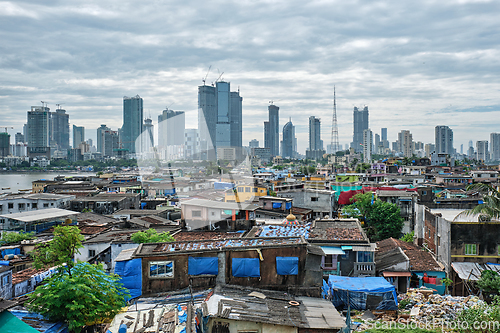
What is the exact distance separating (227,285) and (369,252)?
491 cm

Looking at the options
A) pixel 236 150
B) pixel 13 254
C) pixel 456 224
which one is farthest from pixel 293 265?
pixel 236 150

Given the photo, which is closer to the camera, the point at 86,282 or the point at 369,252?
the point at 86,282

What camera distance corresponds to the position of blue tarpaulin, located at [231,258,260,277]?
20.4 feet

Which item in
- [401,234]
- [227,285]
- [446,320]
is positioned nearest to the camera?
[227,285]

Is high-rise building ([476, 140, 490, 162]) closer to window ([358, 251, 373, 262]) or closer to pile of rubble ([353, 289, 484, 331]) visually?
window ([358, 251, 373, 262])

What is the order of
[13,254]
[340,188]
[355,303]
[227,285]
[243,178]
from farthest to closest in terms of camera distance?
[340,188]
[243,178]
[13,254]
[355,303]
[227,285]

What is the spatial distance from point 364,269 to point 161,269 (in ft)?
18.9

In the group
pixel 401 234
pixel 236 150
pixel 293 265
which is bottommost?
pixel 401 234

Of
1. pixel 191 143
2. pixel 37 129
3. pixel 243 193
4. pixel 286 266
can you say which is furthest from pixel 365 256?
pixel 37 129

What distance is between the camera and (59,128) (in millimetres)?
161375

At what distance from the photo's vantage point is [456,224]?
9711mm

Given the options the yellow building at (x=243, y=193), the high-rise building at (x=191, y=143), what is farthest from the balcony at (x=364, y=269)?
the yellow building at (x=243, y=193)

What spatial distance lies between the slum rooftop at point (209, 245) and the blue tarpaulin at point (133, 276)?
17 centimetres

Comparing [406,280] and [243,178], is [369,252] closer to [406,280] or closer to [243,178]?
[406,280]
